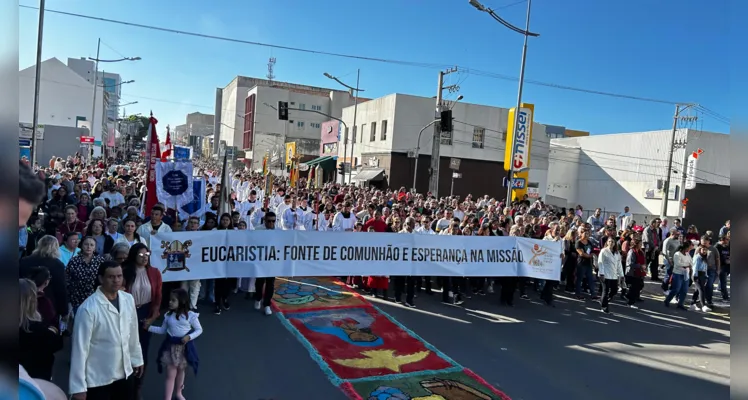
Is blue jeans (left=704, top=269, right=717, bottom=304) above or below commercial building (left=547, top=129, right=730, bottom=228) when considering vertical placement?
below

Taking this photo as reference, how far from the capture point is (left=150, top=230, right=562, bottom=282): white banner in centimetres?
782

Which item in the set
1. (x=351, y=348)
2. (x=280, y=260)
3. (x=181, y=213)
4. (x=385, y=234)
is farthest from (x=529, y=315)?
(x=181, y=213)

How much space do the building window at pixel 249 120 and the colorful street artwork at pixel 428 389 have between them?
72878mm

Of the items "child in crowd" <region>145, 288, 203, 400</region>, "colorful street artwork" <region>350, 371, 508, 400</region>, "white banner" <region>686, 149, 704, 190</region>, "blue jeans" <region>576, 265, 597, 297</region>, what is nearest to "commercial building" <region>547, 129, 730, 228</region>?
"white banner" <region>686, 149, 704, 190</region>

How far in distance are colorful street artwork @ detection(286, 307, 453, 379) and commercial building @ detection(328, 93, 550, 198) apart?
89.7 ft

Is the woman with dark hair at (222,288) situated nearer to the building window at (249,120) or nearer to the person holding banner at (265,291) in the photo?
the person holding banner at (265,291)

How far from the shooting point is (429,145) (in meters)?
36.4

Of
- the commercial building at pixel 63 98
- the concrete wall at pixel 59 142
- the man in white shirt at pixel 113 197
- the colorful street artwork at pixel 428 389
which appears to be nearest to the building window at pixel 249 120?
the commercial building at pixel 63 98

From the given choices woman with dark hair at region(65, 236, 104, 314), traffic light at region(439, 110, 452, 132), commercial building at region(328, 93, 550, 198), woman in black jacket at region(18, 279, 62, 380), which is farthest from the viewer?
commercial building at region(328, 93, 550, 198)

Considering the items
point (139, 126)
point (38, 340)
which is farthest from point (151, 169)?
point (139, 126)

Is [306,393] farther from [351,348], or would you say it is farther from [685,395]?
[685,395]

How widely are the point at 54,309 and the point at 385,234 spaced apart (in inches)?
227

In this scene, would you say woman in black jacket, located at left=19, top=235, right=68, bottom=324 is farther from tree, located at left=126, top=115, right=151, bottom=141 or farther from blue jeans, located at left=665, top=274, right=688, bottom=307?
tree, located at left=126, top=115, right=151, bottom=141

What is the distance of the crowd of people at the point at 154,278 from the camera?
12.3 feet
